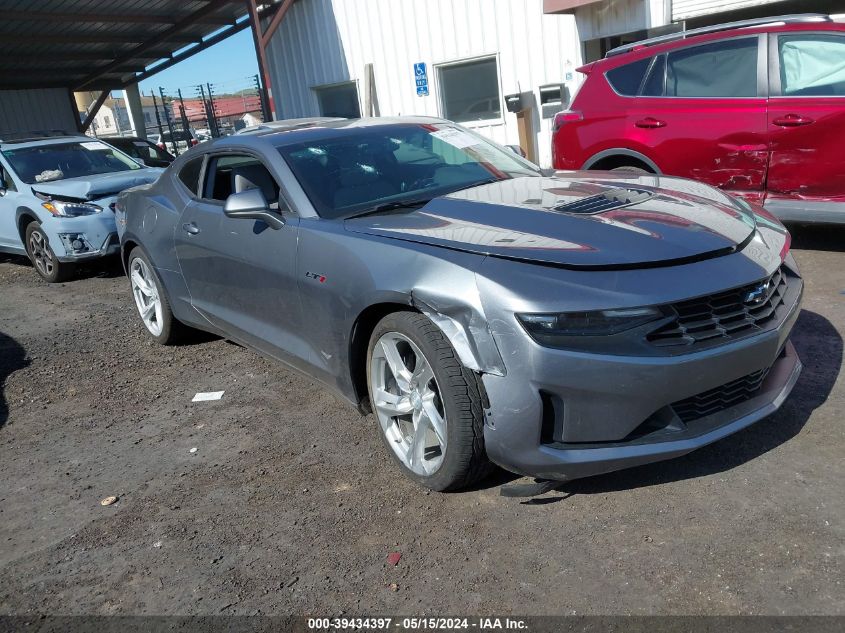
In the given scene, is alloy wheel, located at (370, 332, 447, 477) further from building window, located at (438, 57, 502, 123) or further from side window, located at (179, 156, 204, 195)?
building window, located at (438, 57, 502, 123)

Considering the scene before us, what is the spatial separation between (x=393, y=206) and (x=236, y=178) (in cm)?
121

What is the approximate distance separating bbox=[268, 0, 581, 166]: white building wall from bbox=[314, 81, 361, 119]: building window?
0.16m

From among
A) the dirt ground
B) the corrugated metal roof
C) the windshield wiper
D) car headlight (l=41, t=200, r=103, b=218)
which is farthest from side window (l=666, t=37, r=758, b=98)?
the corrugated metal roof

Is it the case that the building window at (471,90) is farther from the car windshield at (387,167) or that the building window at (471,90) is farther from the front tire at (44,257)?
the car windshield at (387,167)

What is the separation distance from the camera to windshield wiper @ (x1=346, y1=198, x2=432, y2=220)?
3.67m

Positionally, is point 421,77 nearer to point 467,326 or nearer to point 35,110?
point 467,326

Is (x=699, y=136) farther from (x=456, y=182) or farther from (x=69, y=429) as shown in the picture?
(x=69, y=429)

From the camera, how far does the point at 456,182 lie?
4.07 m

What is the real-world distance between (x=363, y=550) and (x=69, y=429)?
2.44 meters

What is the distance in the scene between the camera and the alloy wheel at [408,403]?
10.0 ft

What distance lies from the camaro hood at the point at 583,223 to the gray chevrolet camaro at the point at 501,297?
1 cm

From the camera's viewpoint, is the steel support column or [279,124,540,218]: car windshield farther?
the steel support column

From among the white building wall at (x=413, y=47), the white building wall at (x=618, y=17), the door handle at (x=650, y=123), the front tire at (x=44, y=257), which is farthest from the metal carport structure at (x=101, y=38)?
the door handle at (x=650, y=123)

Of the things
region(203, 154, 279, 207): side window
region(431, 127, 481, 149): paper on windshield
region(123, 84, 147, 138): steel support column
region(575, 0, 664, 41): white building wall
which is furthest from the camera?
region(123, 84, 147, 138): steel support column
